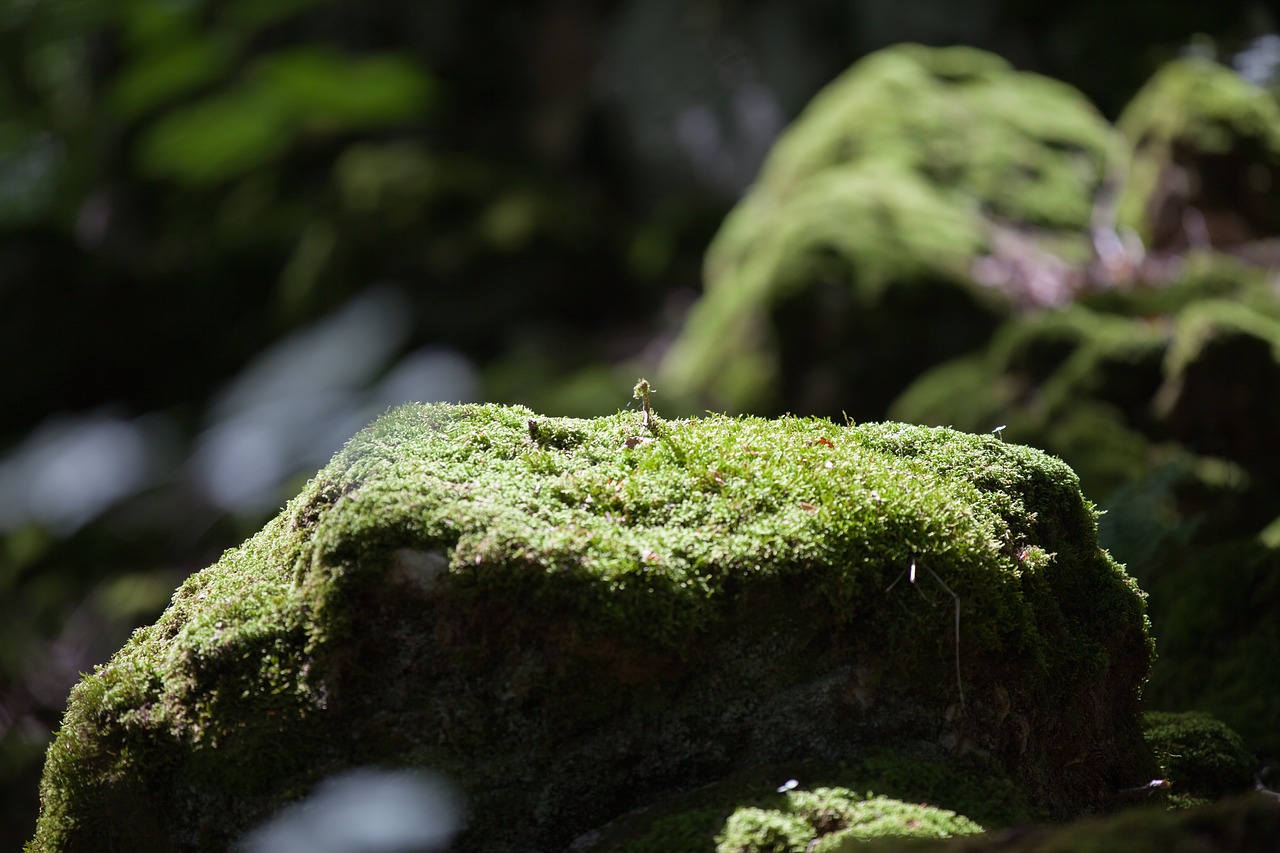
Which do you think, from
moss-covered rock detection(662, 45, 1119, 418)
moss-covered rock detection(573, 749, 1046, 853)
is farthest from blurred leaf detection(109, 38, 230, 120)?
moss-covered rock detection(662, 45, 1119, 418)

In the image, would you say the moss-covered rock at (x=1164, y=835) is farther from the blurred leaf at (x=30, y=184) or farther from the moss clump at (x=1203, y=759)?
the blurred leaf at (x=30, y=184)

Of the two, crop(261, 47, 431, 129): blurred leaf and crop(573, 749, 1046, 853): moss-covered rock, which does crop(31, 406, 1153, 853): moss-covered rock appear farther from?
crop(261, 47, 431, 129): blurred leaf

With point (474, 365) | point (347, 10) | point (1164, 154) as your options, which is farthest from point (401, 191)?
point (1164, 154)

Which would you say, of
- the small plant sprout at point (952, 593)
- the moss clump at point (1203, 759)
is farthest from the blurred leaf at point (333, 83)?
the moss clump at point (1203, 759)

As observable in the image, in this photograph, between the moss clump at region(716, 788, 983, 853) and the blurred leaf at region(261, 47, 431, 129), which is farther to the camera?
the blurred leaf at region(261, 47, 431, 129)

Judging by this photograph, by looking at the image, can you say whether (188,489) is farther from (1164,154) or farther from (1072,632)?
(1164,154)

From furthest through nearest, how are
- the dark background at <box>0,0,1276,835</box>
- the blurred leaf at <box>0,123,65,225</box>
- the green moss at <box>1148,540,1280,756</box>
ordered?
the dark background at <box>0,0,1276,835</box> → the blurred leaf at <box>0,123,65,225</box> → the green moss at <box>1148,540,1280,756</box>
